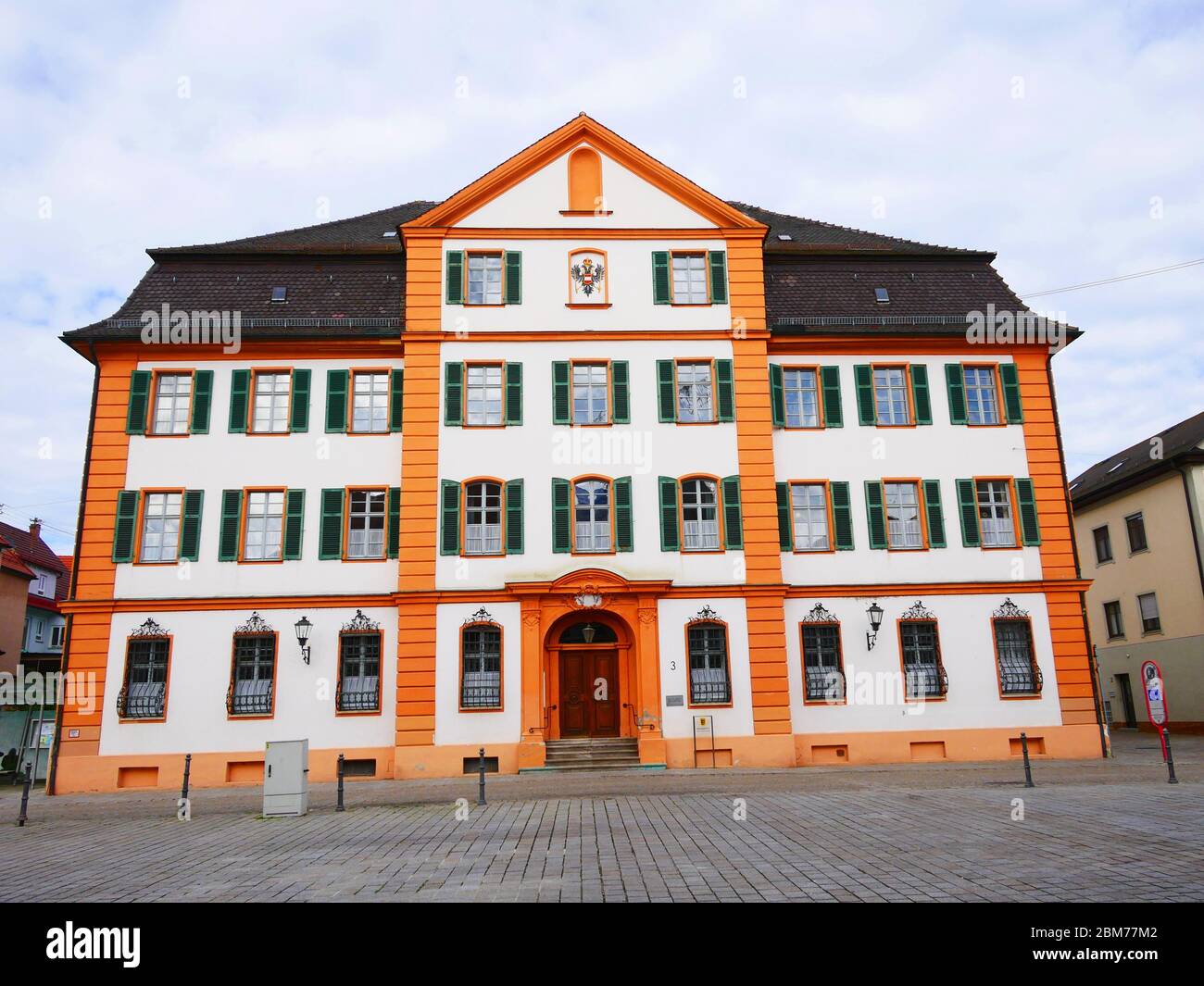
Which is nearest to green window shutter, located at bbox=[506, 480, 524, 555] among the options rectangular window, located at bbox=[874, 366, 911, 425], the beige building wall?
rectangular window, located at bbox=[874, 366, 911, 425]

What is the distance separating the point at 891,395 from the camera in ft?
82.4

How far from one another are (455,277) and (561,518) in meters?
7.08

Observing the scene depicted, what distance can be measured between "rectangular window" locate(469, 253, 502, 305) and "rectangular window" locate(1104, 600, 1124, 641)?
88.2 ft

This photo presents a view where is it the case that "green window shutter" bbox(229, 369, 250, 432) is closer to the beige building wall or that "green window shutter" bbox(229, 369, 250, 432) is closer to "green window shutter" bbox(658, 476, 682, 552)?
"green window shutter" bbox(658, 476, 682, 552)

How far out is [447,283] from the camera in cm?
2455

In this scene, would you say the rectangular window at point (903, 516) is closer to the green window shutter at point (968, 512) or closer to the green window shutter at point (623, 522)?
the green window shutter at point (968, 512)

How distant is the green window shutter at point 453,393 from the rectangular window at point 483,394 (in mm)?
185

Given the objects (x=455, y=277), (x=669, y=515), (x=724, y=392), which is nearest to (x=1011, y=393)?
(x=724, y=392)

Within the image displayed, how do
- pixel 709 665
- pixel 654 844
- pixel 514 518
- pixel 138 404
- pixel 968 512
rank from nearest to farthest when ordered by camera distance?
pixel 654 844
pixel 709 665
pixel 514 518
pixel 138 404
pixel 968 512

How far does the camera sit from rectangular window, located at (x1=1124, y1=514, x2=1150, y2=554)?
33875 mm

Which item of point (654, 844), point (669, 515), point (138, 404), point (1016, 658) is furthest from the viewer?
point (1016, 658)

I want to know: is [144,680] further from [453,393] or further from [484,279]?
[484,279]

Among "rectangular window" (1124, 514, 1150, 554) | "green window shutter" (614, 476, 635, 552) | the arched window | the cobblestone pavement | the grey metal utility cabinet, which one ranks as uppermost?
the arched window
